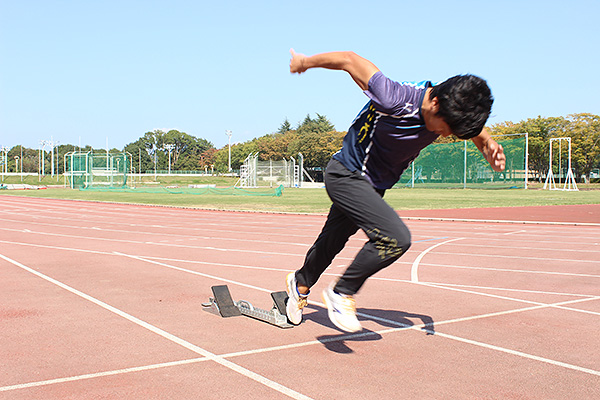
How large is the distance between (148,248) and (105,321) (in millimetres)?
5612

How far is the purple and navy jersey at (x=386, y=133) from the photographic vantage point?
10.6ft

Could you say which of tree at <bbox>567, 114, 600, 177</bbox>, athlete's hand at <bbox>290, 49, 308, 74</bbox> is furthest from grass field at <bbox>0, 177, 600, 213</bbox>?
tree at <bbox>567, 114, 600, 177</bbox>

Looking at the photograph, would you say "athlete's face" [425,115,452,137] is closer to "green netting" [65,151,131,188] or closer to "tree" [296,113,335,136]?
"green netting" [65,151,131,188]

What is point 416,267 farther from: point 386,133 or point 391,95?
point 391,95

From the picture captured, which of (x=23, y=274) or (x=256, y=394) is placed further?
(x=23, y=274)

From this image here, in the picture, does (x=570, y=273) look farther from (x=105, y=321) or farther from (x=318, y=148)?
(x=318, y=148)

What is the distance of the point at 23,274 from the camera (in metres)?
7.44

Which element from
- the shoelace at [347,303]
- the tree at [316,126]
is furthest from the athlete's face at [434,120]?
the tree at [316,126]

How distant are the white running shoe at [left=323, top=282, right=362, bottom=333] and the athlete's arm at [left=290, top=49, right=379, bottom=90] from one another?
140 cm

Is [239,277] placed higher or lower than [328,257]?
lower

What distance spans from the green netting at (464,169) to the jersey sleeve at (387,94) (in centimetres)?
5277

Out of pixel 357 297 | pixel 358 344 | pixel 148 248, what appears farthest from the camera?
pixel 148 248

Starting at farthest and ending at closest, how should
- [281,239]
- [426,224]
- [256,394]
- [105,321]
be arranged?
[426,224] < [281,239] < [105,321] < [256,394]

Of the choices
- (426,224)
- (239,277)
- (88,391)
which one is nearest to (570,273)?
(239,277)
